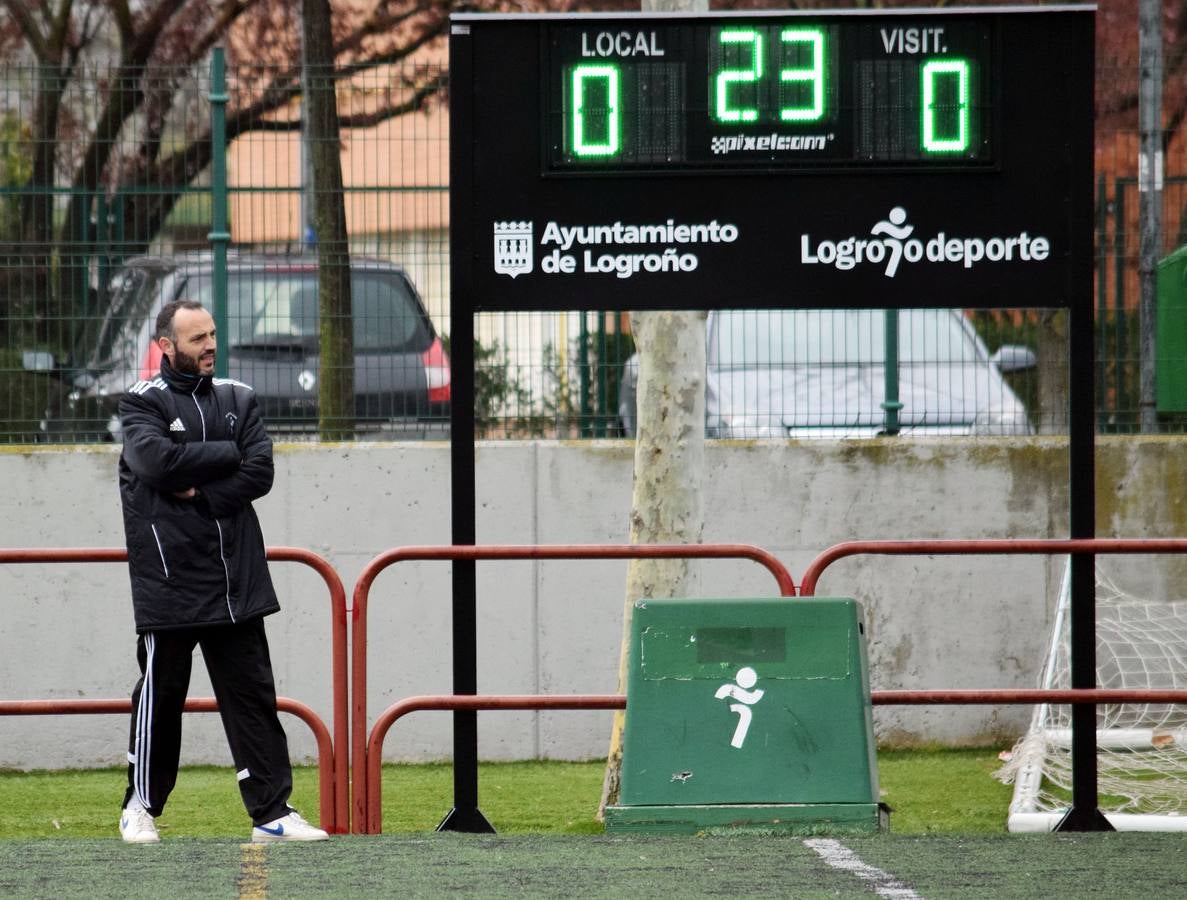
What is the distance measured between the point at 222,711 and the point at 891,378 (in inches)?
191

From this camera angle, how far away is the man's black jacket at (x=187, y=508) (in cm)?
627

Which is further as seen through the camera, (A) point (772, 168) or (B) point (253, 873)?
(A) point (772, 168)

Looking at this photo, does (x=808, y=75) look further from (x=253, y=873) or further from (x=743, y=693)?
(x=253, y=873)

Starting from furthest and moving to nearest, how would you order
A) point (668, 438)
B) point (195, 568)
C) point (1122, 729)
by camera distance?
point (1122, 729) < point (668, 438) < point (195, 568)

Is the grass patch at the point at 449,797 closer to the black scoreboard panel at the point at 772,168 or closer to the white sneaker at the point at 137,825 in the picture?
the white sneaker at the point at 137,825

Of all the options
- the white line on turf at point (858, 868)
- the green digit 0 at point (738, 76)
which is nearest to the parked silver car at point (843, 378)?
the green digit 0 at point (738, 76)

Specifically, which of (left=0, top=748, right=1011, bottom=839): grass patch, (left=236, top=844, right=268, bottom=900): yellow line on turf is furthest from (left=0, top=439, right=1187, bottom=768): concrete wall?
(left=236, top=844, right=268, bottom=900): yellow line on turf

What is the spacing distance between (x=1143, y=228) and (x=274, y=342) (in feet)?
15.7

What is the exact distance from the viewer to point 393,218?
10055 millimetres

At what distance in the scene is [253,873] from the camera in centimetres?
576

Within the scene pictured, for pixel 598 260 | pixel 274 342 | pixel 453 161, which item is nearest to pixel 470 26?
pixel 453 161

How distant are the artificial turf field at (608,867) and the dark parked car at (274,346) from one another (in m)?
3.79

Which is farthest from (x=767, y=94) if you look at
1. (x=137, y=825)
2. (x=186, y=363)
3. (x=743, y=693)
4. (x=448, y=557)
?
(x=137, y=825)

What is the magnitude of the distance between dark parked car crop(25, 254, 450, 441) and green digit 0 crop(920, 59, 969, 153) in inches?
140
